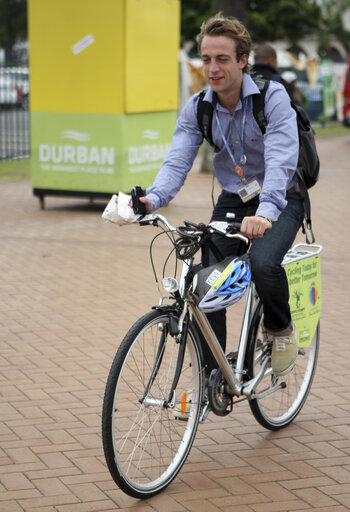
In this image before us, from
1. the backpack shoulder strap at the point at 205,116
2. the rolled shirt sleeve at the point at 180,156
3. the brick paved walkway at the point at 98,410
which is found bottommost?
the brick paved walkway at the point at 98,410

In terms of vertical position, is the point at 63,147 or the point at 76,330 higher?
the point at 63,147

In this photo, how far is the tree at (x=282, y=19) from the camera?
55406 mm

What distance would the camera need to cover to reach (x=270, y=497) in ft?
12.1

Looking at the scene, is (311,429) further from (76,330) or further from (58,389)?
(76,330)

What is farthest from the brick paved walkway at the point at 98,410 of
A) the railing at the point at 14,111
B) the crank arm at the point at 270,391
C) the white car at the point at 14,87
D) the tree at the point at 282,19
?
the tree at the point at 282,19

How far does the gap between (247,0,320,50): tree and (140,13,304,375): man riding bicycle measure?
52.5m

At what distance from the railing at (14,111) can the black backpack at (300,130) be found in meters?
12.7

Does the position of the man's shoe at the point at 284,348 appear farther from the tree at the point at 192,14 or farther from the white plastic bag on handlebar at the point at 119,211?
the tree at the point at 192,14

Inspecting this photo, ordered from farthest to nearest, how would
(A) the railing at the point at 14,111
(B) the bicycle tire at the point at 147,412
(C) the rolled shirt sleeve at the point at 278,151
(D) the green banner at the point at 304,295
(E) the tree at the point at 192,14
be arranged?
(E) the tree at the point at 192,14 → (A) the railing at the point at 14,111 → (D) the green banner at the point at 304,295 → (C) the rolled shirt sleeve at the point at 278,151 → (B) the bicycle tire at the point at 147,412

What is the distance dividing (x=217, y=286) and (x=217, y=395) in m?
0.59

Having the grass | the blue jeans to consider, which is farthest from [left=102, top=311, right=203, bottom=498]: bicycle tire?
the grass

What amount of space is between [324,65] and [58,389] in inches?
955

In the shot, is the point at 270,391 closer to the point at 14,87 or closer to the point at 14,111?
the point at 14,111

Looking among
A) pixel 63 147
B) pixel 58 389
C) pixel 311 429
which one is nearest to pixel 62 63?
pixel 63 147
